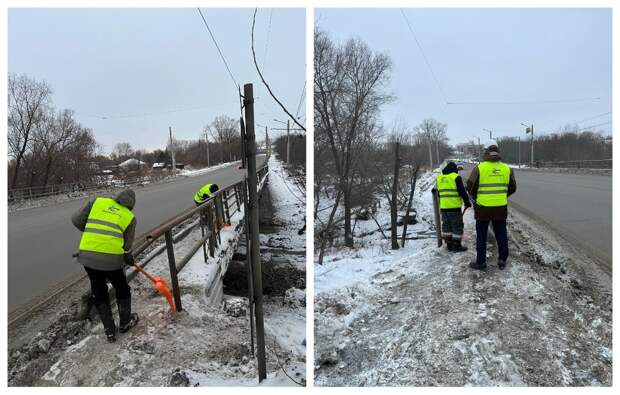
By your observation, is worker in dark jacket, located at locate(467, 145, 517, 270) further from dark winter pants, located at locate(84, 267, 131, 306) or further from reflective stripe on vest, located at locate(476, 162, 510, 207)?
dark winter pants, located at locate(84, 267, 131, 306)

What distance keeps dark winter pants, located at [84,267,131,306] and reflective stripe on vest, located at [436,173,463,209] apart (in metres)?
2.86

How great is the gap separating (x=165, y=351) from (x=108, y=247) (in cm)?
73

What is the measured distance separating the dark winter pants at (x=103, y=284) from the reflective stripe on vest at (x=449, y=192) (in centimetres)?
286

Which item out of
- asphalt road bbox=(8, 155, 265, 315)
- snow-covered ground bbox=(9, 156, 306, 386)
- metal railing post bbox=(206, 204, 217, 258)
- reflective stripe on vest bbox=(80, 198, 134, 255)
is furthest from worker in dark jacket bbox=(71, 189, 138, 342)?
metal railing post bbox=(206, 204, 217, 258)

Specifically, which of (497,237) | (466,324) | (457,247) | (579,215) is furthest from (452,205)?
(579,215)

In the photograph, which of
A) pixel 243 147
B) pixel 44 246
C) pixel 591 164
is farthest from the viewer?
pixel 591 164

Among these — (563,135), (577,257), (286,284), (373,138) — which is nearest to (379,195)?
(373,138)

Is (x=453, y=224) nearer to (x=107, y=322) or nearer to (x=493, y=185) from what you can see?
(x=493, y=185)

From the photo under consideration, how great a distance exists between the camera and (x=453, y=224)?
3.50 metres

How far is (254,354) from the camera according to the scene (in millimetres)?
1968

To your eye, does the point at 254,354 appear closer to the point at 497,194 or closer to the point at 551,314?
the point at 551,314

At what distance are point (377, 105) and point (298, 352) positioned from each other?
12.3 ft

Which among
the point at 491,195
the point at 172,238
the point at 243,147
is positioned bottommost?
the point at 172,238

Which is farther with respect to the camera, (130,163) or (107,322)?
(130,163)
